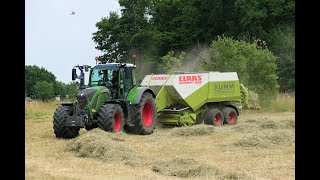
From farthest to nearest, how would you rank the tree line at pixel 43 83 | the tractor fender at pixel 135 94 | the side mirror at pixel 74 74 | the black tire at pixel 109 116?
1. the tree line at pixel 43 83
2. the tractor fender at pixel 135 94
3. the side mirror at pixel 74 74
4. the black tire at pixel 109 116

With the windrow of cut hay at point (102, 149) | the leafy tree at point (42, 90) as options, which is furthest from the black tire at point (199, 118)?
the leafy tree at point (42, 90)

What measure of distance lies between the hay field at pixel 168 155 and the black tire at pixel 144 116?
1.43ft

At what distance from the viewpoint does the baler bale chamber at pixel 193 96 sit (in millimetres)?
16391

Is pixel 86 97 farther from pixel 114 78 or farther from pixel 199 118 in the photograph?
pixel 199 118

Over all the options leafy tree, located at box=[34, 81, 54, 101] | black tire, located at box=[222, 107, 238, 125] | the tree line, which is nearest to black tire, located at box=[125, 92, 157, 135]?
black tire, located at box=[222, 107, 238, 125]

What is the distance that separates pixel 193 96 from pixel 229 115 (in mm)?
2110

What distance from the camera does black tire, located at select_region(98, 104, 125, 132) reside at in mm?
13234

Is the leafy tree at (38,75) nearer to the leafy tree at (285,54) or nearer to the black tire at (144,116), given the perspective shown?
the leafy tree at (285,54)

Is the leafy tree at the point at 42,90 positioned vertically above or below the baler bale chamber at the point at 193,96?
above

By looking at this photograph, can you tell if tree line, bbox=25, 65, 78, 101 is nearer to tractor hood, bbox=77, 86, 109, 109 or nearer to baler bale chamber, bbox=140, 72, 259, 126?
baler bale chamber, bbox=140, 72, 259, 126

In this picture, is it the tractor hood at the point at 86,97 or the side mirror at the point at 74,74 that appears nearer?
the tractor hood at the point at 86,97

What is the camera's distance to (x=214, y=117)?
17.0 metres
